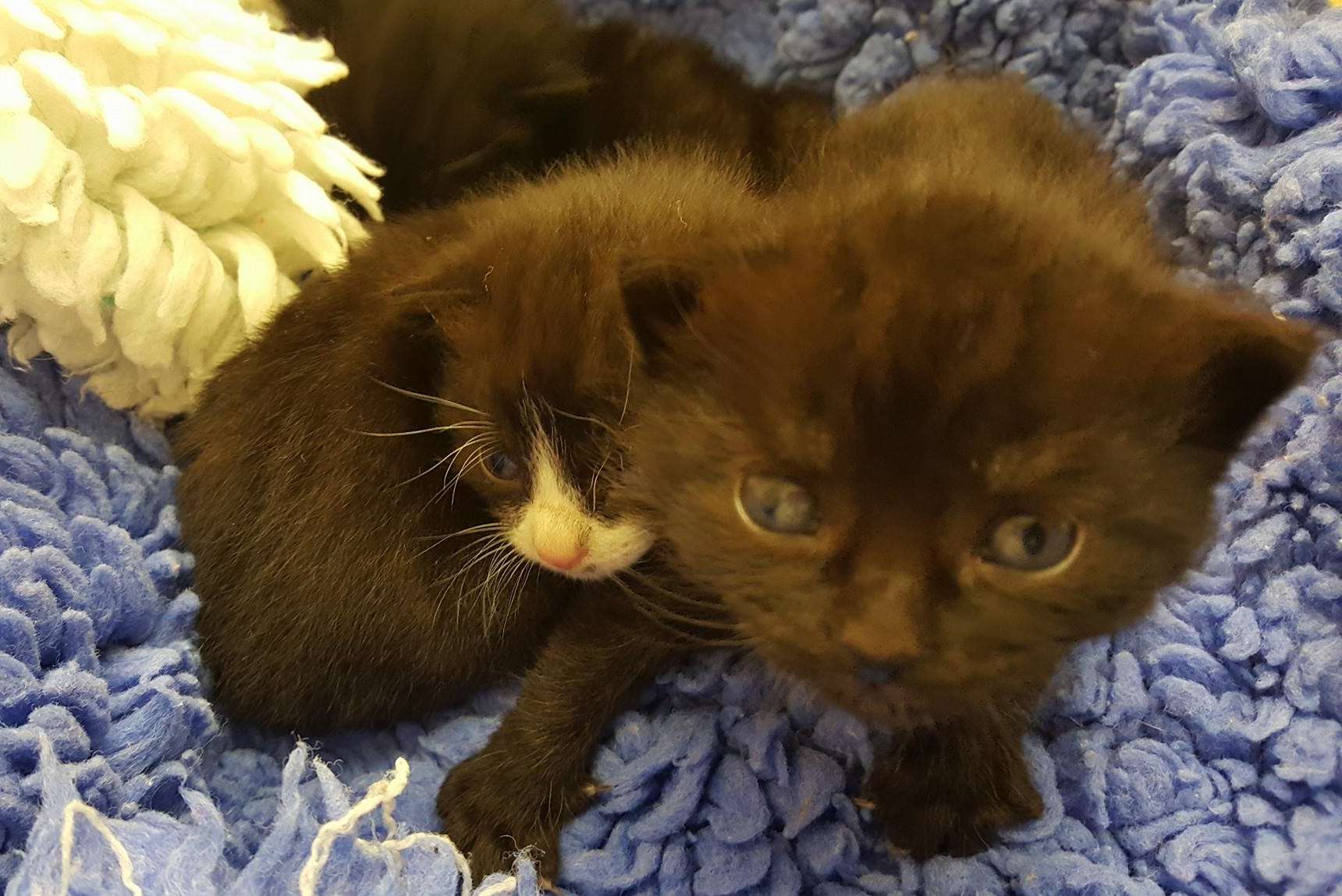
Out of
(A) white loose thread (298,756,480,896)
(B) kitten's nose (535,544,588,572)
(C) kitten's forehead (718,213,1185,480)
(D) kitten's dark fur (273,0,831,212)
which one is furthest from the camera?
(D) kitten's dark fur (273,0,831,212)

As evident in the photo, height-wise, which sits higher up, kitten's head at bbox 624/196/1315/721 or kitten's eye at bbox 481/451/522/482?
kitten's head at bbox 624/196/1315/721

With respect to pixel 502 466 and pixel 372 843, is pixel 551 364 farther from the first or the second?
pixel 372 843

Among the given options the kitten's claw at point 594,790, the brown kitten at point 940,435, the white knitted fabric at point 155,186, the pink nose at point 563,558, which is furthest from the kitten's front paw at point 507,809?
the white knitted fabric at point 155,186

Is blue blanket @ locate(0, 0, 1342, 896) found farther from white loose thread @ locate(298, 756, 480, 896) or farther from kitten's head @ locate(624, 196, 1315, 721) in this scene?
kitten's head @ locate(624, 196, 1315, 721)

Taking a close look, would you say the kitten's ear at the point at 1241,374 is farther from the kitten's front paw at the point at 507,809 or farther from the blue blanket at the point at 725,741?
the kitten's front paw at the point at 507,809

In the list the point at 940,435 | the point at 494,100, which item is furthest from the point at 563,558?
the point at 494,100

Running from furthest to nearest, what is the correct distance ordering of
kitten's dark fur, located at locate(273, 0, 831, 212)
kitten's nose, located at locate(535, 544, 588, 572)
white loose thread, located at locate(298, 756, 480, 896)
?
kitten's dark fur, located at locate(273, 0, 831, 212) → kitten's nose, located at locate(535, 544, 588, 572) → white loose thread, located at locate(298, 756, 480, 896)

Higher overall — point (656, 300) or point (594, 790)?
point (656, 300)

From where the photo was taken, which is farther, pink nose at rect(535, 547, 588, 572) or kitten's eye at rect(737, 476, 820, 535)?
pink nose at rect(535, 547, 588, 572)

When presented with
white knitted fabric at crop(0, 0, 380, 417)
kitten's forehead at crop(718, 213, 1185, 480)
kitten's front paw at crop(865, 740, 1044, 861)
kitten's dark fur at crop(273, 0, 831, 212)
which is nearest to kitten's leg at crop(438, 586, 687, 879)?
kitten's front paw at crop(865, 740, 1044, 861)
